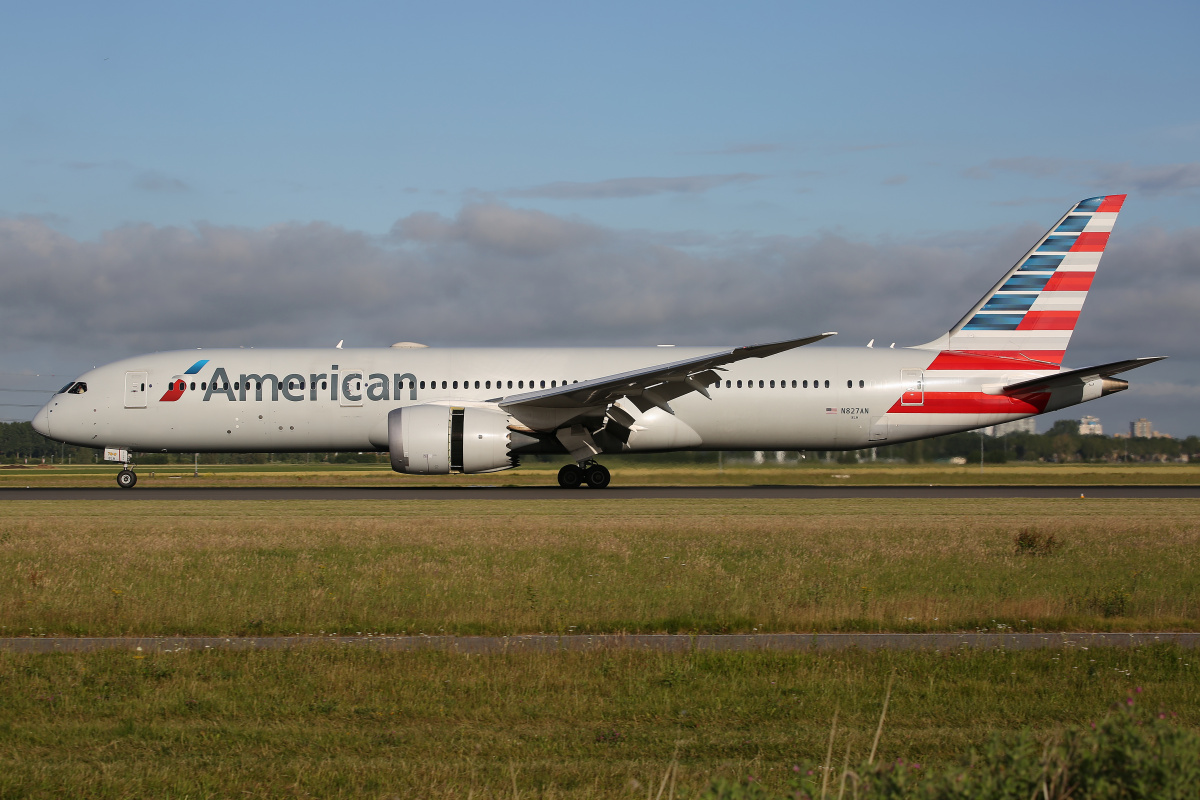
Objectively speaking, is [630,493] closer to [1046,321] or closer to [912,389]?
[912,389]

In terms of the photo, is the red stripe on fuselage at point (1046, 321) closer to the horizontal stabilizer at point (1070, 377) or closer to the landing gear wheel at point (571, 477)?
the horizontal stabilizer at point (1070, 377)

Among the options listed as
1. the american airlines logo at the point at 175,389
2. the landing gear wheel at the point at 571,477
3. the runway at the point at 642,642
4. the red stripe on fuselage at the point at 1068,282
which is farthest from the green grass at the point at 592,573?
the red stripe on fuselage at the point at 1068,282

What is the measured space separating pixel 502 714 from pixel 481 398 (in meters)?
21.4

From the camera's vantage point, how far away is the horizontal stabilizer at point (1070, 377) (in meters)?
24.8

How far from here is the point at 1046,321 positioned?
28.4m

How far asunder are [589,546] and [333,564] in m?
3.39

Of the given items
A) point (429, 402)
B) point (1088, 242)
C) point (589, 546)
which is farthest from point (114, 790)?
point (1088, 242)

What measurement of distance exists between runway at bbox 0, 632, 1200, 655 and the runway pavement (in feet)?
47.6

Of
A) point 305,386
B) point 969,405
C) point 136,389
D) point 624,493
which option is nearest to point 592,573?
point 624,493

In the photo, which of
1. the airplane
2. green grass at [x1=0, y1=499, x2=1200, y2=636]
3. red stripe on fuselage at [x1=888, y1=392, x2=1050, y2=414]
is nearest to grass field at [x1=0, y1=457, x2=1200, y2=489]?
the airplane

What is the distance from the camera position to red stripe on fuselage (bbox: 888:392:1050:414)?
27.1 meters

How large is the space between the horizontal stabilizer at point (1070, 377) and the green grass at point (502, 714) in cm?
1908

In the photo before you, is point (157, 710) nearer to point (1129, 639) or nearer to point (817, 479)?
point (1129, 639)

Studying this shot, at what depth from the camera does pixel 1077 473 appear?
131 feet
